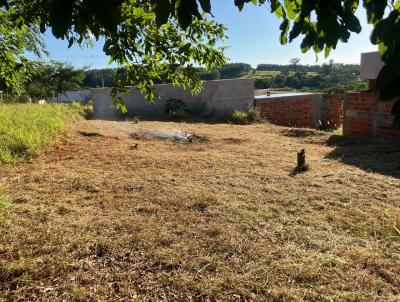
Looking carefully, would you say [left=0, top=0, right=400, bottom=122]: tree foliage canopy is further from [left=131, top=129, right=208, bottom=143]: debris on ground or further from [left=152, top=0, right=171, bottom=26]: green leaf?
[left=131, top=129, right=208, bottom=143]: debris on ground

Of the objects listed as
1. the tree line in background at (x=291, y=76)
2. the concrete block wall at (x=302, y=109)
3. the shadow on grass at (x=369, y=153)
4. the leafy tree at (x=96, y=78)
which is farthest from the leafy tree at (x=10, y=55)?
the leafy tree at (x=96, y=78)

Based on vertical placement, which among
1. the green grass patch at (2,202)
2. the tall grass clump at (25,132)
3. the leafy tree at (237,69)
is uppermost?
the leafy tree at (237,69)

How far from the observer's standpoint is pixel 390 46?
1458 millimetres

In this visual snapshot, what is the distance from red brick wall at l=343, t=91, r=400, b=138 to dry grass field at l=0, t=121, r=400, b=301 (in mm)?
2791

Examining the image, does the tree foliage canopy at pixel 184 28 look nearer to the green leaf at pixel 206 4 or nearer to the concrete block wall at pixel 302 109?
the green leaf at pixel 206 4

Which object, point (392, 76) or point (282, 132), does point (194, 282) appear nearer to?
point (392, 76)

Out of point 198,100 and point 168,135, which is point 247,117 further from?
point 168,135

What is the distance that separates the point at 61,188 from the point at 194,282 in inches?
115

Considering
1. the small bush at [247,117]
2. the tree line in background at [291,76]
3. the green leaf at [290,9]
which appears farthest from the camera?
the tree line in background at [291,76]

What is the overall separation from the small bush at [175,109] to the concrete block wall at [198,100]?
1.34 feet

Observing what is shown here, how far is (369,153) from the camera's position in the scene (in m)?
7.66

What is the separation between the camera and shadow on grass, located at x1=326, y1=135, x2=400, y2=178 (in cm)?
629

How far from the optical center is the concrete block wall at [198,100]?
15.8m

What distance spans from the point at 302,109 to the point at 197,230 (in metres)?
13.3
